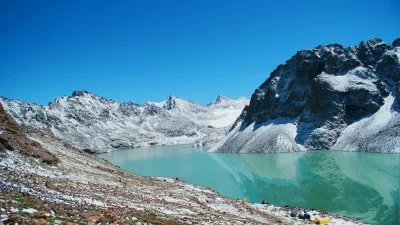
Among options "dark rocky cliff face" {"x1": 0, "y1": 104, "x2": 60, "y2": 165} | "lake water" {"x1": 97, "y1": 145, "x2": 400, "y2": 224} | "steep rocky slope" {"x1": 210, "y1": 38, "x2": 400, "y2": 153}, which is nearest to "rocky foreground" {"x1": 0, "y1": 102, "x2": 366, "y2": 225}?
"dark rocky cliff face" {"x1": 0, "y1": 104, "x2": 60, "y2": 165}

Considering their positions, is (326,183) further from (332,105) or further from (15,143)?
(332,105)

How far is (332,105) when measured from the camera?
149000 millimetres

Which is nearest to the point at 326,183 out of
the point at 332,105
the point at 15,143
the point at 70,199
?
the point at 70,199

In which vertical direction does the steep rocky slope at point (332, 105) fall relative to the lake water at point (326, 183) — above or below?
above

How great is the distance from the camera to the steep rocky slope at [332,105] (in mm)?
130500

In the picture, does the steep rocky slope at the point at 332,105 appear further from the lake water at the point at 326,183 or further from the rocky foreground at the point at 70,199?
the rocky foreground at the point at 70,199

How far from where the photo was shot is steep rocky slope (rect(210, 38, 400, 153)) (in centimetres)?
13050

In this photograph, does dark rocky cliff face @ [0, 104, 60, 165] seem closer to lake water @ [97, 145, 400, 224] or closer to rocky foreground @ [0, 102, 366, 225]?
rocky foreground @ [0, 102, 366, 225]

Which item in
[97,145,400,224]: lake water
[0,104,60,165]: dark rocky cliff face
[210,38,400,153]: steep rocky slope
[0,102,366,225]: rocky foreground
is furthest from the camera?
[210,38,400,153]: steep rocky slope

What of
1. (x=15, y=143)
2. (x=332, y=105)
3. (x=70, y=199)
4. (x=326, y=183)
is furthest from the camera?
(x=332, y=105)

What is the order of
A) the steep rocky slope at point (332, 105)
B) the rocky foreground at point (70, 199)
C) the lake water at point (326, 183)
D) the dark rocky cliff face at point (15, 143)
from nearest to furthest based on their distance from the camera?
the rocky foreground at point (70, 199), the dark rocky cliff face at point (15, 143), the lake water at point (326, 183), the steep rocky slope at point (332, 105)

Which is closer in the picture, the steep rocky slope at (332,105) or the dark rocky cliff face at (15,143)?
the dark rocky cliff face at (15,143)

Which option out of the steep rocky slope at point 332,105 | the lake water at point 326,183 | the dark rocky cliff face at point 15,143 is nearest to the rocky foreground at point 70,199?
the dark rocky cliff face at point 15,143

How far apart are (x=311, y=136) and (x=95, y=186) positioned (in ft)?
433
